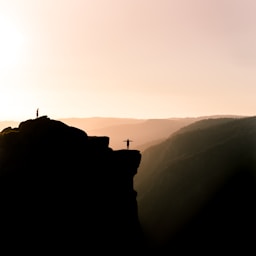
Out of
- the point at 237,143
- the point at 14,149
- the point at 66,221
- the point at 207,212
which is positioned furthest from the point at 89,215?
the point at 237,143

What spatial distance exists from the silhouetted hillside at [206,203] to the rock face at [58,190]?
65.0 m

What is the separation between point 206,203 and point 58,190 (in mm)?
107527

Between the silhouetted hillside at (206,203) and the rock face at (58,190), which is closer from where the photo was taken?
the rock face at (58,190)

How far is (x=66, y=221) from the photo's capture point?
58906 millimetres

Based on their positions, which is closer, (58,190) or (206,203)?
(58,190)

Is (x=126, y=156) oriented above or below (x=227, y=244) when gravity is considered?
above

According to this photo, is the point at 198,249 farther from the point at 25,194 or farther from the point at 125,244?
the point at 25,194

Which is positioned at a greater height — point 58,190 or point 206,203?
point 58,190

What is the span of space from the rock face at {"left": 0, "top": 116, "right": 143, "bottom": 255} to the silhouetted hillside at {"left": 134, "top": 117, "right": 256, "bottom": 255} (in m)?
65.0

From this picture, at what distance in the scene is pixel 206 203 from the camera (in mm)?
156375

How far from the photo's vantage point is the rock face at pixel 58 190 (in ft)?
181

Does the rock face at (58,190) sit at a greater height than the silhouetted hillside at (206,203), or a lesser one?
greater

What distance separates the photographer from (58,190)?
59062mm

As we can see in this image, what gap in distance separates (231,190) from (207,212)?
53.3 ft
